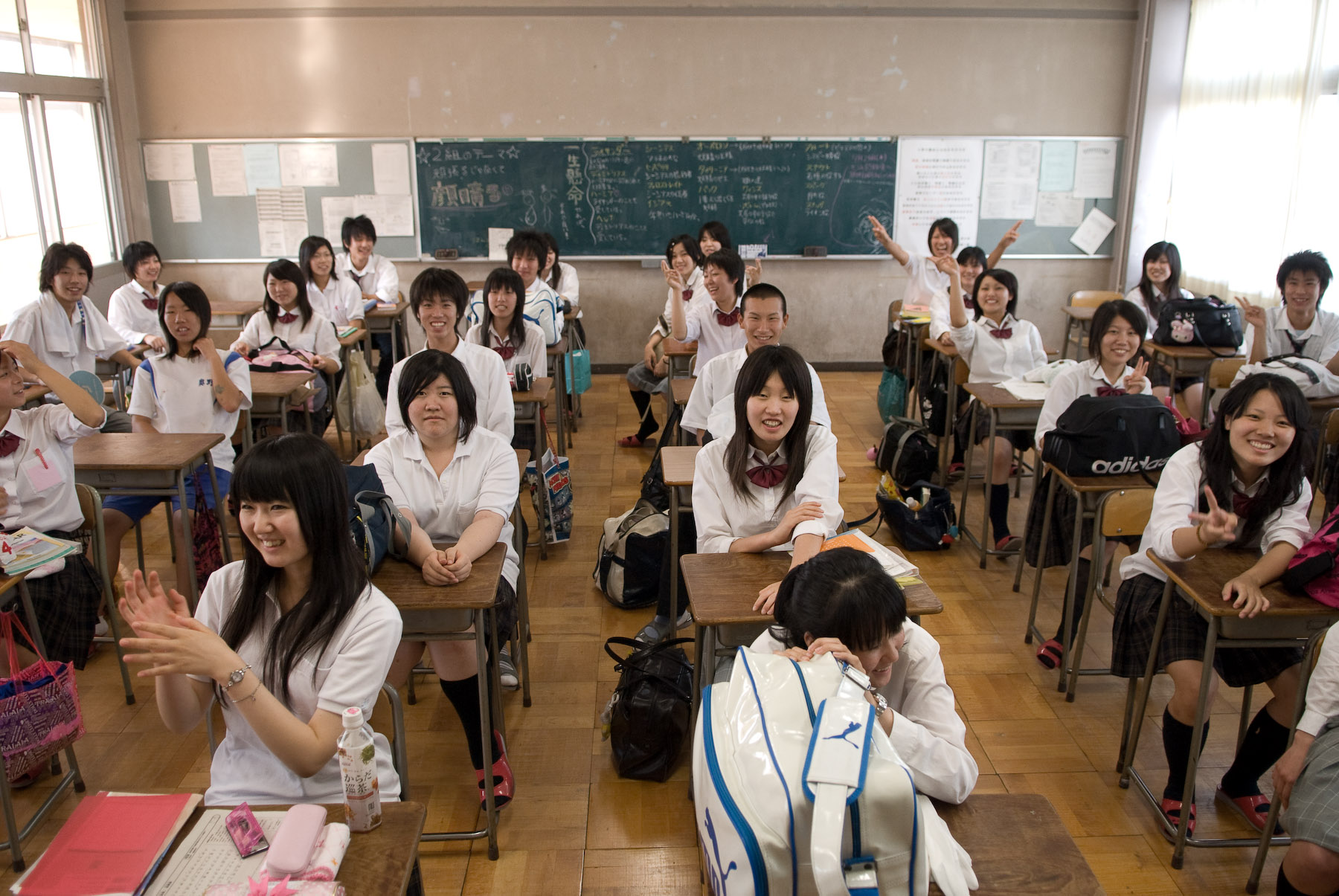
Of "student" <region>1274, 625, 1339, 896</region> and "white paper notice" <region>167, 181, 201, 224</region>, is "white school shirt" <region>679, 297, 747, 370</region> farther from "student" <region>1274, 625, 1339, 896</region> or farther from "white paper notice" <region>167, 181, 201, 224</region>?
"white paper notice" <region>167, 181, 201, 224</region>

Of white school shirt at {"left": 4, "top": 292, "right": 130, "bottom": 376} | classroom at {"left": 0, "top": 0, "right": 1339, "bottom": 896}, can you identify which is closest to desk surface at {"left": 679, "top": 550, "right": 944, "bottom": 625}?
classroom at {"left": 0, "top": 0, "right": 1339, "bottom": 896}

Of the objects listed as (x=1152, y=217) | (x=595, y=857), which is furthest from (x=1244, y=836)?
(x=1152, y=217)

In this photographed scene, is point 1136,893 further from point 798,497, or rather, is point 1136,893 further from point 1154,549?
point 798,497

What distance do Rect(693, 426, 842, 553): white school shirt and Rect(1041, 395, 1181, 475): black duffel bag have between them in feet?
2.97

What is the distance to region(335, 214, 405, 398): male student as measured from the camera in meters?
6.50

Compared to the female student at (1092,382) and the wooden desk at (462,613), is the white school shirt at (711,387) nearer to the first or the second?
the female student at (1092,382)

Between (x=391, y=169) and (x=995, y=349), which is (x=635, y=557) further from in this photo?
(x=391, y=169)

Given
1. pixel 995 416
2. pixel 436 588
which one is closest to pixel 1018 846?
pixel 436 588

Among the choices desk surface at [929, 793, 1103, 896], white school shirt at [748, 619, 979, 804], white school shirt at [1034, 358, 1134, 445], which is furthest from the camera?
white school shirt at [1034, 358, 1134, 445]

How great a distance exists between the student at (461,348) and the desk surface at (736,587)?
1.31 meters

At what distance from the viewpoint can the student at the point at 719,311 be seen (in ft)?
14.9

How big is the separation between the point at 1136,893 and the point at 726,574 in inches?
48.9

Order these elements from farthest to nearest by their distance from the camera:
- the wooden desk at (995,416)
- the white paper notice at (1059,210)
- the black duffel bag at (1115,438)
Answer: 1. the white paper notice at (1059,210)
2. the wooden desk at (995,416)
3. the black duffel bag at (1115,438)

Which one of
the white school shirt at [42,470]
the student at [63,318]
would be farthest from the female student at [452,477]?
the student at [63,318]
